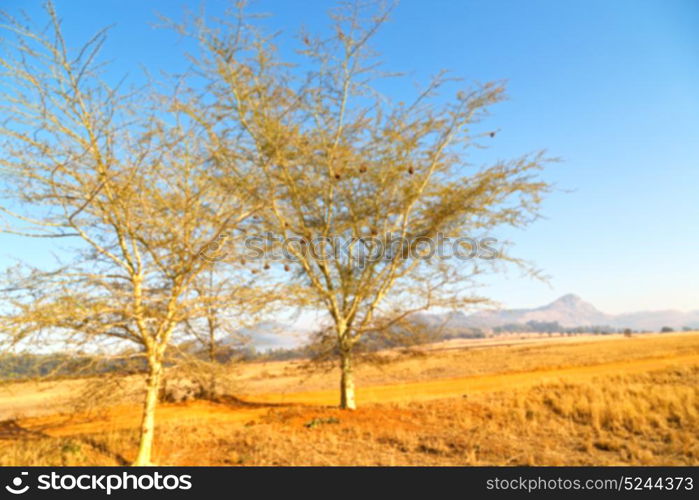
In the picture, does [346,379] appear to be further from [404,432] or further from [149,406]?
[149,406]

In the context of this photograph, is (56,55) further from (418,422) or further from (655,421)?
(655,421)

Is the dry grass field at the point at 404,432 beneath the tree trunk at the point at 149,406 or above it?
beneath

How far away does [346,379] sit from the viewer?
10516mm

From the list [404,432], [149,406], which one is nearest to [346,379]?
[404,432]

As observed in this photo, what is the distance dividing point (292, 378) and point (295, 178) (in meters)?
20.7

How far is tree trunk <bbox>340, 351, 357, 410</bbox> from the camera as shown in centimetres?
1034

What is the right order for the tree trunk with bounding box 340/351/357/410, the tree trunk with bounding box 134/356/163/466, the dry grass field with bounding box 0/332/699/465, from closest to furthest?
the tree trunk with bounding box 134/356/163/466, the dry grass field with bounding box 0/332/699/465, the tree trunk with bounding box 340/351/357/410

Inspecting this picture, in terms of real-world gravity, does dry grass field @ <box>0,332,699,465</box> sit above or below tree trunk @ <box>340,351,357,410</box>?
below

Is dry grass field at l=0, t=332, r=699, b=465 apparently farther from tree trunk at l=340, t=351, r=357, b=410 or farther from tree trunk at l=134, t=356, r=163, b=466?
tree trunk at l=134, t=356, r=163, b=466

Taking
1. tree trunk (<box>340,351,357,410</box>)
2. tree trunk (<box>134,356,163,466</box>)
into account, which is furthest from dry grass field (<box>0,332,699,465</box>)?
tree trunk (<box>134,356,163,466</box>)

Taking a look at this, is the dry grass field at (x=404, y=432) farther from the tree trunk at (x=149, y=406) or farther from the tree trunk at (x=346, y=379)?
the tree trunk at (x=149, y=406)

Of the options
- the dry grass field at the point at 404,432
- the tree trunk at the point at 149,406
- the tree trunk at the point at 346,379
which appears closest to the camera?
the tree trunk at the point at 149,406

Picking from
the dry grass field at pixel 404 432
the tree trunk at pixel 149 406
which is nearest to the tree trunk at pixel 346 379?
the dry grass field at pixel 404 432

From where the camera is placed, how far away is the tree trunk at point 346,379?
407 inches
